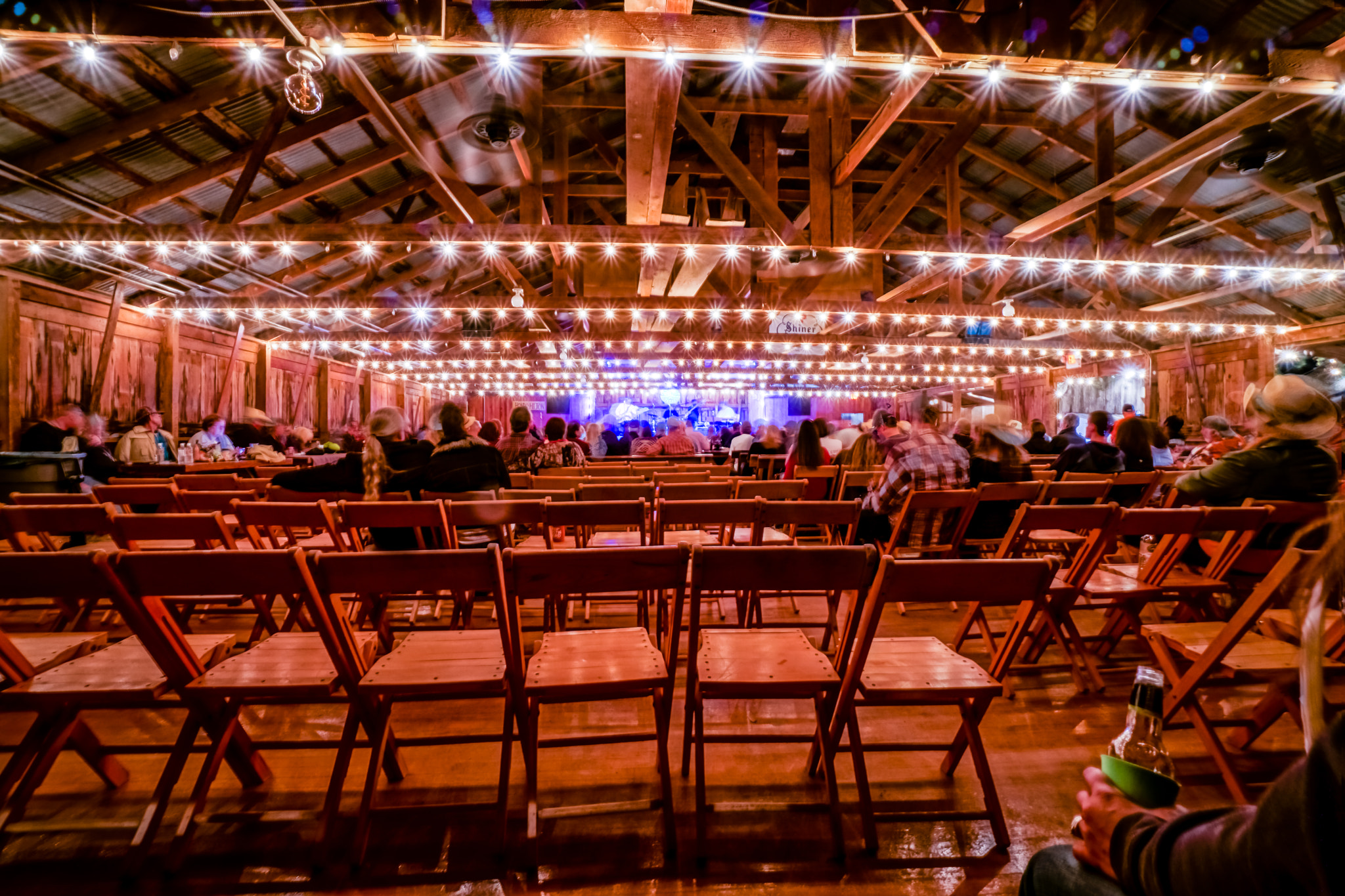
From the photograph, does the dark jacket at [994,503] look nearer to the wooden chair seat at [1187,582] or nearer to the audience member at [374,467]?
the wooden chair seat at [1187,582]

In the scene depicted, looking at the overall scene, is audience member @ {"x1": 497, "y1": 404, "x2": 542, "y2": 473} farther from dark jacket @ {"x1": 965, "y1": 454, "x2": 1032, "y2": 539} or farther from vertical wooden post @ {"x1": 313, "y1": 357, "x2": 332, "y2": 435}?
vertical wooden post @ {"x1": 313, "y1": 357, "x2": 332, "y2": 435}

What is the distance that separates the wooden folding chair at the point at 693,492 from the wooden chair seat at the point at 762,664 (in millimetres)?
1814

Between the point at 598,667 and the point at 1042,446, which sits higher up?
the point at 1042,446

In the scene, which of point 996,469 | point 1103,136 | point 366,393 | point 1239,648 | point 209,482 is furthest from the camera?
point 366,393

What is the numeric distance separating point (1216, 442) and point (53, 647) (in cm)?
847

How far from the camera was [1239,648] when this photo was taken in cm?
222

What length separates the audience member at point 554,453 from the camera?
23.7ft

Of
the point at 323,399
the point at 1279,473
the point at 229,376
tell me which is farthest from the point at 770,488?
the point at 323,399

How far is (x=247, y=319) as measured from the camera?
11547mm

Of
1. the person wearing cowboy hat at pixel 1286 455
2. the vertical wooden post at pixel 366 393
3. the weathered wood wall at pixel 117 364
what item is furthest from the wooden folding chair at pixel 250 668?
the vertical wooden post at pixel 366 393

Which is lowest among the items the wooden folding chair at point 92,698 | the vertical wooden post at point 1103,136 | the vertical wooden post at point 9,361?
the wooden folding chair at point 92,698

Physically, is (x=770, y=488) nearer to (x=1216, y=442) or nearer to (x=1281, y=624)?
(x=1281, y=624)

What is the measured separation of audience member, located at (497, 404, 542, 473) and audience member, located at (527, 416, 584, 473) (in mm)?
70

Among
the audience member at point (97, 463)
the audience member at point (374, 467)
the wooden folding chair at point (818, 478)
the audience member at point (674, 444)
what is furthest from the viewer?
the audience member at point (674, 444)
